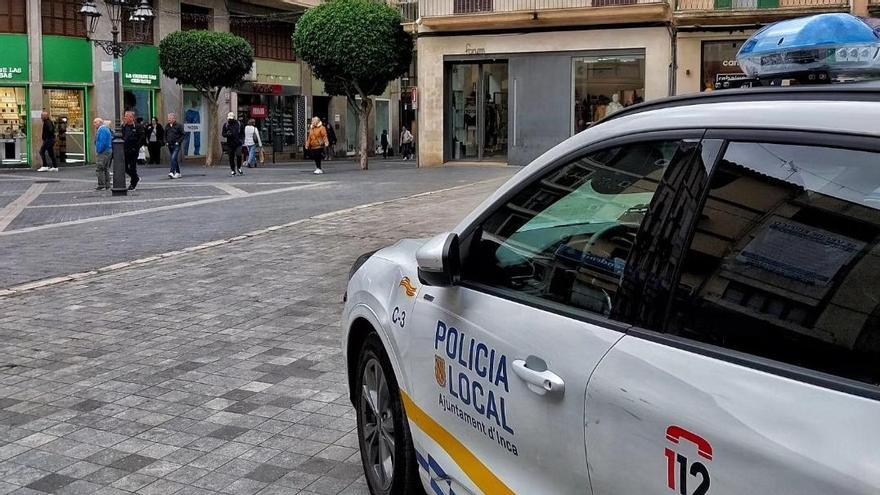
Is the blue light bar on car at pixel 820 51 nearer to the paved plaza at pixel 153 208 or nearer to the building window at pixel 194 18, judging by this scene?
the paved plaza at pixel 153 208

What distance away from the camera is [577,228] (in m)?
2.90

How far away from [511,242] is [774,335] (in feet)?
4.12

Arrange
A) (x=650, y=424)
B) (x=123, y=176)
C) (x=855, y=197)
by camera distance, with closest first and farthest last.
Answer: (x=855, y=197) < (x=650, y=424) < (x=123, y=176)

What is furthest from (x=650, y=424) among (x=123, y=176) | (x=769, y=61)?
(x=123, y=176)

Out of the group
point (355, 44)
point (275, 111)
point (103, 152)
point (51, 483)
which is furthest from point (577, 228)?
point (275, 111)

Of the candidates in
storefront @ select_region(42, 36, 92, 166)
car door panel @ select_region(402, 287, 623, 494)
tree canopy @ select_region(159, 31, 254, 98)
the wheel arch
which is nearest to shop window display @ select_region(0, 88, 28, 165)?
storefront @ select_region(42, 36, 92, 166)

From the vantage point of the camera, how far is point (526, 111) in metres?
29.3

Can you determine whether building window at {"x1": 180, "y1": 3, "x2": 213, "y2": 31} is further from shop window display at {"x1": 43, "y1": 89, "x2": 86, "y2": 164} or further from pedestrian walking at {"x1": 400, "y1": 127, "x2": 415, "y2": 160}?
pedestrian walking at {"x1": 400, "y1": 127, "x2": 415, "y2": 160}

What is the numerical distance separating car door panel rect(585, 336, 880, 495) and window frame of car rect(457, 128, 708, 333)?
215mm

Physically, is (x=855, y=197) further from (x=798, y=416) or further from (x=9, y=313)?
(x=9, y=313)

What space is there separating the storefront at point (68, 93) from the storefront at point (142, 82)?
1.49 meters

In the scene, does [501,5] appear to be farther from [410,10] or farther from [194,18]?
[194,18]

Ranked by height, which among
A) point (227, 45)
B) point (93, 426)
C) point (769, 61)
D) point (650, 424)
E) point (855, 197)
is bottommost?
point (93, 426)

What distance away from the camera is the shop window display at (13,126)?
29.5 metres
